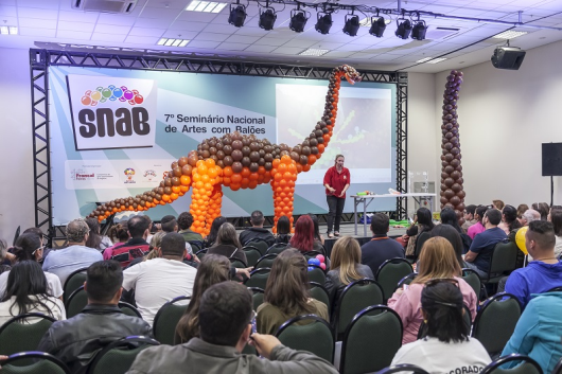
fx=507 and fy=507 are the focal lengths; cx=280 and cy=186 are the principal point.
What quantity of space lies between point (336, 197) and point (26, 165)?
6.47m

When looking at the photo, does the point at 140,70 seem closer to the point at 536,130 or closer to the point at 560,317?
the point at 536,130

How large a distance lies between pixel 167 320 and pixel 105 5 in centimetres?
622

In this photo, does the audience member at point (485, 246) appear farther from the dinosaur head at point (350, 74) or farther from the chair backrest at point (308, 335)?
the dinosaur head at point (350, 74)

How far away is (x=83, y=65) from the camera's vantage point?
10242 mm

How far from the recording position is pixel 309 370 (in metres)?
1.43

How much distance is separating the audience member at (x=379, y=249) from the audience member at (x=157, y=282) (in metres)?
1.86

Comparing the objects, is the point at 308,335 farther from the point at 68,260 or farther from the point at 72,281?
the point at 68,260

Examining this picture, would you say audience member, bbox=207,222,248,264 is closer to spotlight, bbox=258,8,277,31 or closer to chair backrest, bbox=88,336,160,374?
chair backrest, bbox=88,336,160,374

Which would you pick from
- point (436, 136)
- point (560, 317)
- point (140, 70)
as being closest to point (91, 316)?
point (560, 317)

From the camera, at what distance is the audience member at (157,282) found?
3172mm

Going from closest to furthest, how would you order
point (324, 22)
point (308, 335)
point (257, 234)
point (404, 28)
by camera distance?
1. point (308, 335)
2. point (257, 234)
3. point (324, 22)
4. point (404, 28)

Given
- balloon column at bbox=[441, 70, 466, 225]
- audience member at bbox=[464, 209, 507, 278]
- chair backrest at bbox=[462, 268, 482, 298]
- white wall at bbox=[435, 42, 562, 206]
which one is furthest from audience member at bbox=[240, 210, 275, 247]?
white wall at bbox=[435, 42, 562, 206]

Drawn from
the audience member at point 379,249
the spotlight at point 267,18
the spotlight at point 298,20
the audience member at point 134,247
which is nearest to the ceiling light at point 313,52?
the spotlight at point 298,20

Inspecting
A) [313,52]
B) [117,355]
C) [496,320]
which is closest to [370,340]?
[496,320]
